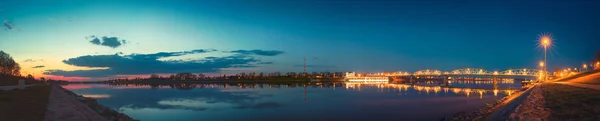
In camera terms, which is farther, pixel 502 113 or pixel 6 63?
pixel 6 63

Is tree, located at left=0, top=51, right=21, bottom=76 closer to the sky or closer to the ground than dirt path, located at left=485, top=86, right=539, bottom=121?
closer to the sky

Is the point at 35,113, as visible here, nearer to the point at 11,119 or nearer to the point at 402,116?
the point at 11,119

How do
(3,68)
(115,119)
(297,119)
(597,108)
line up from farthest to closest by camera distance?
1. (3,68)
2. (297,119)
3. (115,119)
4. (597,108)

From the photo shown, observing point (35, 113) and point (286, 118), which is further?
point (286, 118)

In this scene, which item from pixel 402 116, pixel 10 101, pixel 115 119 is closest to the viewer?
pixel 10 101

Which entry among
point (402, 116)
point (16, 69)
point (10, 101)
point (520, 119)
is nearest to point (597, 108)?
point (520, 119)

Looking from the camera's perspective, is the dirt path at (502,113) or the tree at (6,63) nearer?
the dirt path at (502,113)

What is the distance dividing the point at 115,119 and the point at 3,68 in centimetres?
10184

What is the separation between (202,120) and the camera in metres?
31.5

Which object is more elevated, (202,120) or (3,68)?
(3,68)

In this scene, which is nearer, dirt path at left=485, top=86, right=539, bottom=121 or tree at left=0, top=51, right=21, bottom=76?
dirt path at left=485, top=86, right=539, bottom=121

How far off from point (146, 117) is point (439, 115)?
27264 millimetres

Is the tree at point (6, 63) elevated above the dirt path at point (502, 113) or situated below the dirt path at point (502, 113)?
above

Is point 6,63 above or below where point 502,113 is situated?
above
